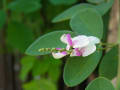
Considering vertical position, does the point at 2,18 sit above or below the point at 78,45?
below

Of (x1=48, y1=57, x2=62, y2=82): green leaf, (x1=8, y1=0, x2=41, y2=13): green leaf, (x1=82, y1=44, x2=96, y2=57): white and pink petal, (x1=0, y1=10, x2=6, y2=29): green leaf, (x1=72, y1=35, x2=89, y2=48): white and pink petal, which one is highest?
(x1=72, y1=35, x2=89, y2=48): white and pink petal

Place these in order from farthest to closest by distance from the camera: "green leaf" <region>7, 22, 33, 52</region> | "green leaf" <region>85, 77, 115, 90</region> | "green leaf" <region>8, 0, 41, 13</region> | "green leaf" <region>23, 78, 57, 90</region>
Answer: "green leaf" <region>23, 78, 57, 90</region> → "green leaf" <region>7, 22, 33, 52</region> → "green leaf" <region>8, 0, 41, 13</region> → "green leaf" <region>85, 77, 115, 90</region>

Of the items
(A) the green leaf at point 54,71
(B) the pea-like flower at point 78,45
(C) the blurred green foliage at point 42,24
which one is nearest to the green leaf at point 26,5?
(C) the blurred green foliage at point 42,24

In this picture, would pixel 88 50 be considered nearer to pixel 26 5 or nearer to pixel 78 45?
pixel 78 45

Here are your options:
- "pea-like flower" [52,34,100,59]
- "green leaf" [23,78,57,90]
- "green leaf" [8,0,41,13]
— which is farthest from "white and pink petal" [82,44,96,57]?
"green leaf" [23,78,57,90]

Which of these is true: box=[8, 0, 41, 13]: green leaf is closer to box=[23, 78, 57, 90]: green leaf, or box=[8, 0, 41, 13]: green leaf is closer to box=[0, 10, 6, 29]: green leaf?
box=[0, 10, 6, 29]: green leaf

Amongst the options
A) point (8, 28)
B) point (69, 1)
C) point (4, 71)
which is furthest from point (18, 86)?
point (69, 1)

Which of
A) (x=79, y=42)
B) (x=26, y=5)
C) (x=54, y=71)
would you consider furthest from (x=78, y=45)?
(x=54, y=71)
